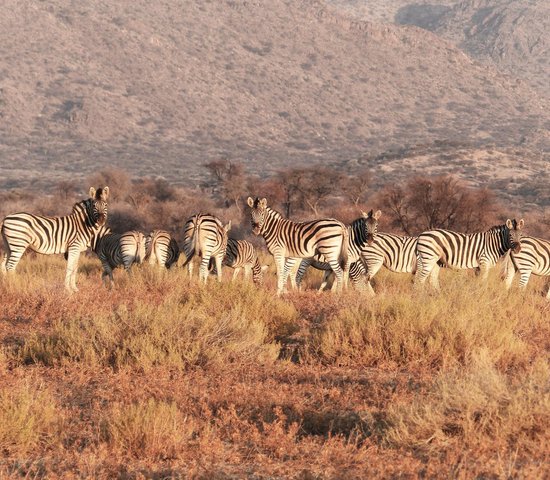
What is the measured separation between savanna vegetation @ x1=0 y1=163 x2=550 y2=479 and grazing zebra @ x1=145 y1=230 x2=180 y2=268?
2.96 m

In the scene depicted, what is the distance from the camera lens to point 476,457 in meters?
6.16

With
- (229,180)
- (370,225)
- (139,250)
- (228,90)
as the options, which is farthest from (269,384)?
(228,90)

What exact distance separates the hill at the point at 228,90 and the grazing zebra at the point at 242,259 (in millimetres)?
79894

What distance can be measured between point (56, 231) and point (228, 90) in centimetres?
12782

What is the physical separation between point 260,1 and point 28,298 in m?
167

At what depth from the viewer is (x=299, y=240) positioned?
50.4 ft

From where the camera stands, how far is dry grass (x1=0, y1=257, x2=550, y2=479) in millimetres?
6141

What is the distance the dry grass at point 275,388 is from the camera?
6.14 meters

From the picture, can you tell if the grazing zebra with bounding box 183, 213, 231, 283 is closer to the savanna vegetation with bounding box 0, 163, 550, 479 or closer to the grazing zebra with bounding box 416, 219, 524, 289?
the savanna vegetation with bounding box 0, 163, 550, 479

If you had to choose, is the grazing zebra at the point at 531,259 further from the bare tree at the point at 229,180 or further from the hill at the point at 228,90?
the hill at the point at 228,90

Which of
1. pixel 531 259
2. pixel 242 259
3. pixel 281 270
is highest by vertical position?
pixel 531 259

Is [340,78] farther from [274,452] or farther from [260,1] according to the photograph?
[274,452]

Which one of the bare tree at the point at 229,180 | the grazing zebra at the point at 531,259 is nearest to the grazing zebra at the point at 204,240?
the grazing zebra at the point at 531,259

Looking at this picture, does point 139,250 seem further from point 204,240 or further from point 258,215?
point 258,215
